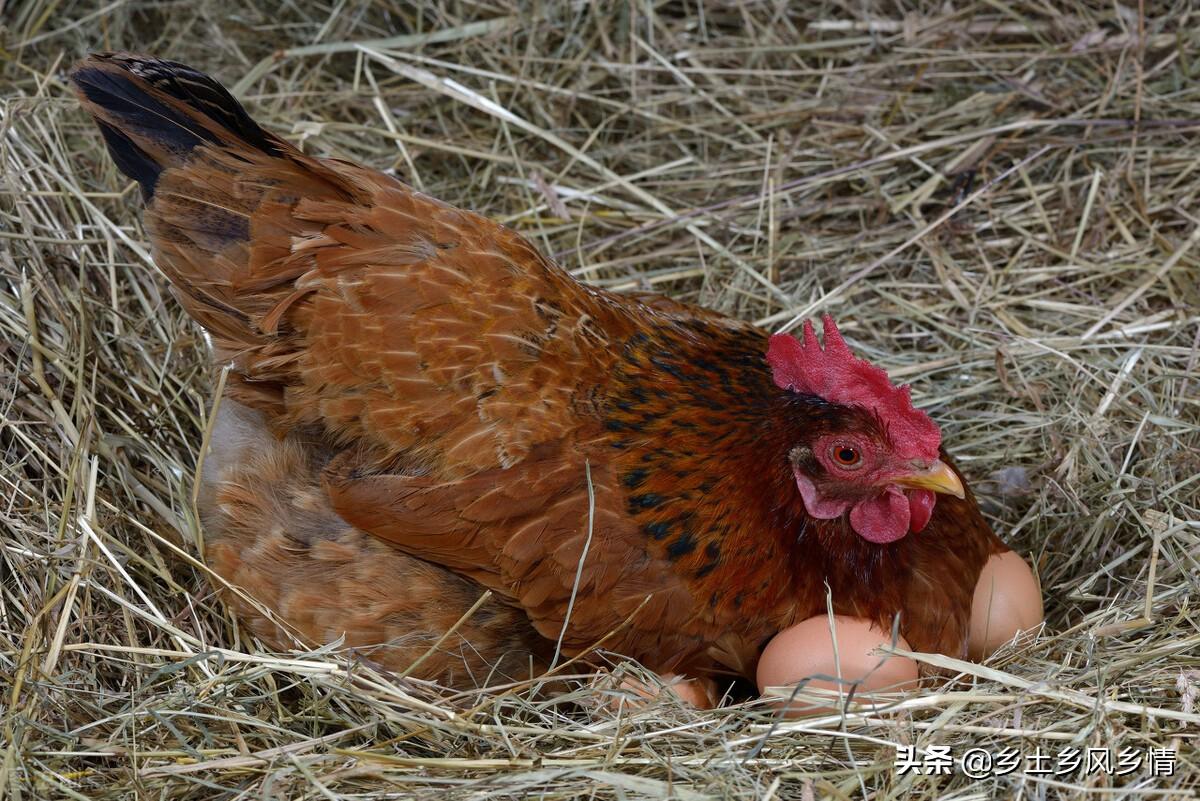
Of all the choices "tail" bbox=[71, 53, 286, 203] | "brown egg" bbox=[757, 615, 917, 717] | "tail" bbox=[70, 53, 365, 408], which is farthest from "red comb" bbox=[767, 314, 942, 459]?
"tail" bbox=[71, 53, 286, 203]

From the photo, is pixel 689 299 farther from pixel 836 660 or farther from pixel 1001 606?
pixel 836 660

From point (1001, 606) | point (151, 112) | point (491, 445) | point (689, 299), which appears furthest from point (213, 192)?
point (1001, 606)

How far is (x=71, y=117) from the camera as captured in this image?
3.66 meters

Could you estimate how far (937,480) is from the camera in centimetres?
230

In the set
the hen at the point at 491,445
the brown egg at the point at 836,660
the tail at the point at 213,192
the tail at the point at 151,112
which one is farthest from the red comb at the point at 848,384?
the tail at the point at 151,112

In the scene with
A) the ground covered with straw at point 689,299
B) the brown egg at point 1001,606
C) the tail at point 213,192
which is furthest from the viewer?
the brown egg at point 1001,606

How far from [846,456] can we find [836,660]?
0.43 m

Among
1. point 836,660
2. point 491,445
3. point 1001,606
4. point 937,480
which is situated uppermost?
point 491,445

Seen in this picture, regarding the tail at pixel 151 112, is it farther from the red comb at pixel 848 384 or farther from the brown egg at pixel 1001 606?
the brown egg at pixel 1001 606

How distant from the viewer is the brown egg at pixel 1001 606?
2.66m

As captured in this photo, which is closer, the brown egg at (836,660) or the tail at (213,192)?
the brown egg at (836,660)

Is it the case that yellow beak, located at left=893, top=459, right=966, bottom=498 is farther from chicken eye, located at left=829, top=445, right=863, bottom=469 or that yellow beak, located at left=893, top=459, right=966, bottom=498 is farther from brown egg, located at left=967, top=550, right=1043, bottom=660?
brown egg, located at left=967, top=550, right=1043, bottom=660

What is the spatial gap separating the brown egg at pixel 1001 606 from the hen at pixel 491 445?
0.12 m

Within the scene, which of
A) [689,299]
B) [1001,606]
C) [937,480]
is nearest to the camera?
[937,480]
